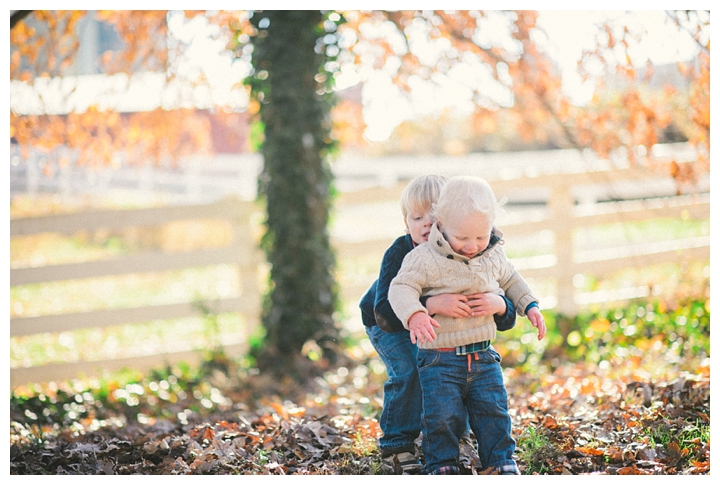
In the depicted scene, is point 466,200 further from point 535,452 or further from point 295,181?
point 295,181

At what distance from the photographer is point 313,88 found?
5.47 m

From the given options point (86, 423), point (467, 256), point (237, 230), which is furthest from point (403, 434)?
point (237, 230)

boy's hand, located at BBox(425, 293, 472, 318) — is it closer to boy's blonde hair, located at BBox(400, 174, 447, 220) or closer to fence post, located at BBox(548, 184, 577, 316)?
boy's blonde hair, located at BBox(400, 174, 447, 220)

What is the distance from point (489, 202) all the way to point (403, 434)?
107 centimetres

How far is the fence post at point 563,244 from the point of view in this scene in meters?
6.46

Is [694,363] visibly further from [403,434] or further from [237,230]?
[237,230]

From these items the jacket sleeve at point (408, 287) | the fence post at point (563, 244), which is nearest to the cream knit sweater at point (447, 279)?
the jacket sleeve at point (408, 287)

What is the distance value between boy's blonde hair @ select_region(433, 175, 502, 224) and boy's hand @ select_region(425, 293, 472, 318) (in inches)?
11.4

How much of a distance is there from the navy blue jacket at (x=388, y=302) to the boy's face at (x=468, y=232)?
0.77 ft

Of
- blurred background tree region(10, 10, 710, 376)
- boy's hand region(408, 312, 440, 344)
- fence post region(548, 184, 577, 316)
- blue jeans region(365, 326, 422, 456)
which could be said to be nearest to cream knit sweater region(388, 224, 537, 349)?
boy's hand region(408, 312, 440, 344)

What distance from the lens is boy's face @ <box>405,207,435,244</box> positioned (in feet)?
9.11

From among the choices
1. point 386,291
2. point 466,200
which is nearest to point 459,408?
point 386,291

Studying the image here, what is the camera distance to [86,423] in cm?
436

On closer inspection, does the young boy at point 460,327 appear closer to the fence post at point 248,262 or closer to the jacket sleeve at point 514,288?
the jacket sleeve at point 514,288
